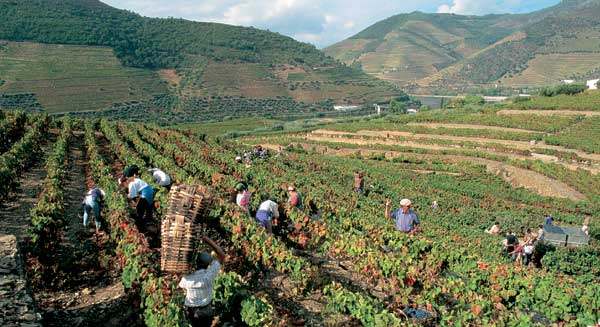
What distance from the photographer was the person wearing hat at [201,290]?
6410mm

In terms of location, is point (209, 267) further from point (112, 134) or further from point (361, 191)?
point (112, 134)

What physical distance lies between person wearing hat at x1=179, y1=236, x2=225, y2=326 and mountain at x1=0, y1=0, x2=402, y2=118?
98514 mm

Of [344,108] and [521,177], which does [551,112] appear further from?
[344,108]

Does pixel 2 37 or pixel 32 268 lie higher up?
pixel 2 37

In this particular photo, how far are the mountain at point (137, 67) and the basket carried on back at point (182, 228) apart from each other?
98197 mm

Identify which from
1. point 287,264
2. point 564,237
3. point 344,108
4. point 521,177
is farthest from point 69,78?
point 287,264

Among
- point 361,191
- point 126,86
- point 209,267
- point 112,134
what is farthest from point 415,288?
point 126,86

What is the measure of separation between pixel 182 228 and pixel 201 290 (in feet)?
3.06

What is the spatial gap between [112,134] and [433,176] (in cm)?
2683

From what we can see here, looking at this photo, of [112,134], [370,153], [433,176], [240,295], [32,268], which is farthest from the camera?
[370,153]

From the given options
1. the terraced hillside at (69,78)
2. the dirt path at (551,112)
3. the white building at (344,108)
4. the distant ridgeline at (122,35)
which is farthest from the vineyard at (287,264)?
the distant ridgeline at (122,35)

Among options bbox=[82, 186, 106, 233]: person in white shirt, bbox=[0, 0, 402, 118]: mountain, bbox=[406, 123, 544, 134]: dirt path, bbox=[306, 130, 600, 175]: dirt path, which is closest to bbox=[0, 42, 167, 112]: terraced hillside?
bbox=[0, 0, 402, 118]: mountain

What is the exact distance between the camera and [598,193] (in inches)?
1366

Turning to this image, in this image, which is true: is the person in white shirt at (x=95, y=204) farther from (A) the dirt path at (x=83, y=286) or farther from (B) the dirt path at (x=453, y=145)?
(B) the dirt path at (x=453, y=145)
